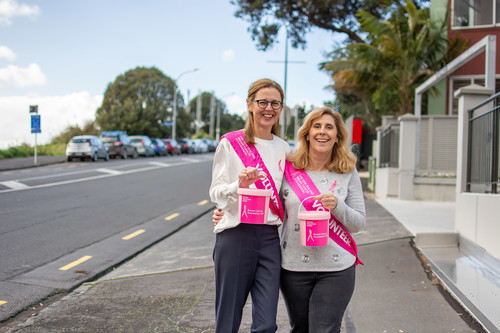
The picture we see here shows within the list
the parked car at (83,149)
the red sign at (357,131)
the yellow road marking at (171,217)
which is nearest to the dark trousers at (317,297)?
the red sign at (357,131)

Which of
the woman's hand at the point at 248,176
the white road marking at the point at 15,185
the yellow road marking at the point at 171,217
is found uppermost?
the woman's hand at the point at 248,176

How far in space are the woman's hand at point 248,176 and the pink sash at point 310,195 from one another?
0.92ft

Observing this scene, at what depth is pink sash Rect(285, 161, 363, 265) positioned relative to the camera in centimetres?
271

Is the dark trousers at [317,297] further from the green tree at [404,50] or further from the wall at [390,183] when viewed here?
the green tree at [404,50]

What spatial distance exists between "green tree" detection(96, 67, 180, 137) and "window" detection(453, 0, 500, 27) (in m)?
42.8

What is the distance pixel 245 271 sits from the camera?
270 cm

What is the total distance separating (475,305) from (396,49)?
43.9ft

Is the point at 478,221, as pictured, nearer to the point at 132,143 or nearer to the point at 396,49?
the point at 396,49

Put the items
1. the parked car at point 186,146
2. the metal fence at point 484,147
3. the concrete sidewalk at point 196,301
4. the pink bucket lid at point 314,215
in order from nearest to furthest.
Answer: the pink bucket lid at point 314,215 < the concrete sidewalk at point 196,301 < the metal fence at point 484,147 < the parked car at point 186,146

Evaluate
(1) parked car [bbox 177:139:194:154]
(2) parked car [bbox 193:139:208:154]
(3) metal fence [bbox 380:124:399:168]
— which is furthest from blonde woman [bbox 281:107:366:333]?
(2) parked car [bbox 193:139:208:154]

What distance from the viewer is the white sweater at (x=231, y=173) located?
268 cm

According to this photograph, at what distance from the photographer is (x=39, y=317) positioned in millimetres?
4242

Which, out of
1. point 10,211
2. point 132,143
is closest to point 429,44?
point 10,211

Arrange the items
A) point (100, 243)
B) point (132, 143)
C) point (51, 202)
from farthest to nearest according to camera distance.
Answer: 1. point (132, 143)
2. point (51, 202)
3. point (100, 243)
